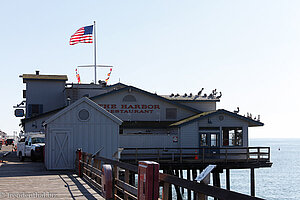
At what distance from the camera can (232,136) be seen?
42.0 m

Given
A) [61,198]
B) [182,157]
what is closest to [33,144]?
[182,157]

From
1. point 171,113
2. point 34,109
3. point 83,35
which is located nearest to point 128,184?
point 171,113

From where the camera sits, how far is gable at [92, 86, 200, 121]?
44.3m

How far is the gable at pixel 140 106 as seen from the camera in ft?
145

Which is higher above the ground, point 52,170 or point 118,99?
point 118,99

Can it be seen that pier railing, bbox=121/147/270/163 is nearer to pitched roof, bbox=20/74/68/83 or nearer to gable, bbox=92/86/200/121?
gable, bbox=92/86/200/121

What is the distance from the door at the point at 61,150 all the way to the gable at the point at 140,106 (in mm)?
17318

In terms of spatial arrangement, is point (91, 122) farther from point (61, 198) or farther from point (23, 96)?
point (23, 96)

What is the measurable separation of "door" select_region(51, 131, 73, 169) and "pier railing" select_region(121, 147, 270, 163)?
9094 mm

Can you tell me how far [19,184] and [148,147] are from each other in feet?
67.9

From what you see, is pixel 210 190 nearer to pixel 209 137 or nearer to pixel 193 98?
pixel 209 137

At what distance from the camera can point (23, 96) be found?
2249 inches

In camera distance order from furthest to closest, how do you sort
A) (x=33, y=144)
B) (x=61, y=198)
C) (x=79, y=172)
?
(x=33, y=144) < (x=79, y=172) < (x=61, y=198)

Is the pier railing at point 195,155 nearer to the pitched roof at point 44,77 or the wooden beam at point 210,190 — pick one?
the pitched roof at point 44,77
